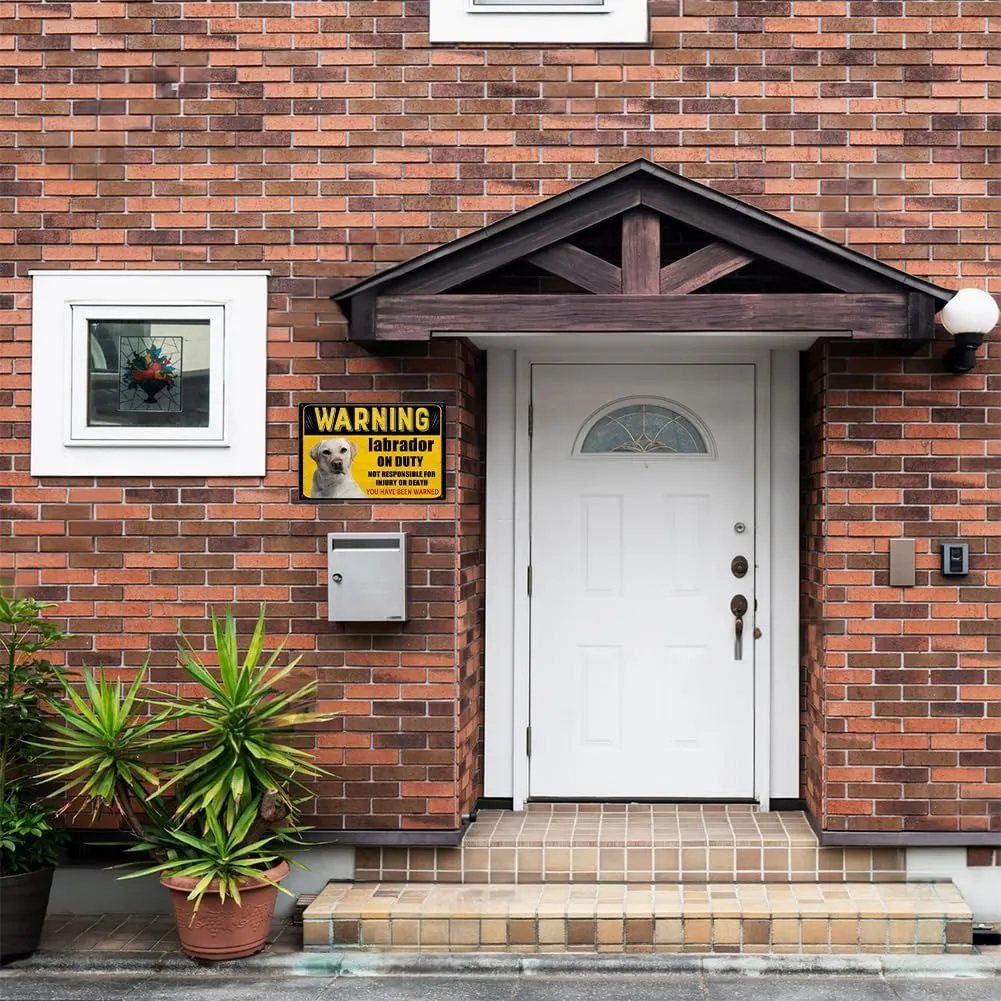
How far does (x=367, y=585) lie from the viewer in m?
5.27

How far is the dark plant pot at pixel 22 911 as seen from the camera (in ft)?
16.0

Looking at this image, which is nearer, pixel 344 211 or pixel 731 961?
pixel 731 961

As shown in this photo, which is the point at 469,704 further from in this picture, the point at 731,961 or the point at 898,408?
the point at 898,408

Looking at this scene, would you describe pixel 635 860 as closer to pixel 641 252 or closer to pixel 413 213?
pixel 641 252

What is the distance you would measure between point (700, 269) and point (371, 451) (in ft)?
5.72

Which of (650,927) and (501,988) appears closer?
(501,988)

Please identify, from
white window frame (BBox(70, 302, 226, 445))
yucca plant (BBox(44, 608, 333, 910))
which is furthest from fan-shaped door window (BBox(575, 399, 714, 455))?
yucca plant (BBox(44, 608, 333, 910))

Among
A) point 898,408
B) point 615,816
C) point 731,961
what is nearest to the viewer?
point 731,961

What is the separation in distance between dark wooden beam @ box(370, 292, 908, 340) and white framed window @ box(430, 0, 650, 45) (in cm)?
141

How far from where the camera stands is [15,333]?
550 centimetres

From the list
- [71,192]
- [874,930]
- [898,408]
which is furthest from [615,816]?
[71,192]

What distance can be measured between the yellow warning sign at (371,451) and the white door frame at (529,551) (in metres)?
0.68

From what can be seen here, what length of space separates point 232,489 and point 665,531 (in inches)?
88.1

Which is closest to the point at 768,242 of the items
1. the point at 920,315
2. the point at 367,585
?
the point at 920,315
